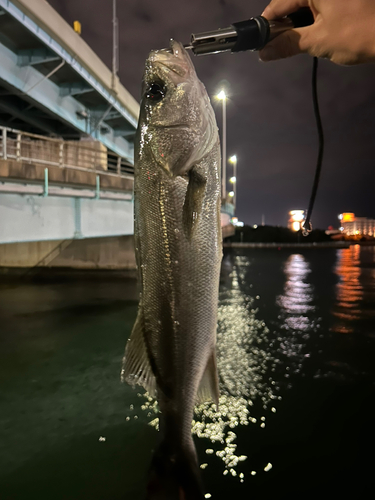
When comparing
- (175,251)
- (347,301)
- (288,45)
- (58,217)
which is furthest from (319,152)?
(347,301)

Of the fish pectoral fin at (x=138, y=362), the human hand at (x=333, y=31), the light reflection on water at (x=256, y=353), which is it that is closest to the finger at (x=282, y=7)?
the human hand at (x=333, y=31)

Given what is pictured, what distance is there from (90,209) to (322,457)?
41.6ft

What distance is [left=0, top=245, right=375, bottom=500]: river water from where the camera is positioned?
4836mm

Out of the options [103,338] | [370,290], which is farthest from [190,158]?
[370,290]

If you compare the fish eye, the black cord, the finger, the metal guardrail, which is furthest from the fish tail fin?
the metal guardrail

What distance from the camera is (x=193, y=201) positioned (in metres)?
1.95

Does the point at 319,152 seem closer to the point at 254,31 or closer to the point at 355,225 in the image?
the point at 254,31

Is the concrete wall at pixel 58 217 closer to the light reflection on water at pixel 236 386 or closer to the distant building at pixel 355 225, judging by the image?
the light reflection on water at pixel 236 386

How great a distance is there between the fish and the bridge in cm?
1041

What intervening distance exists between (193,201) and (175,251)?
302 millimetres

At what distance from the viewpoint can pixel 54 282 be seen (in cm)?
2144

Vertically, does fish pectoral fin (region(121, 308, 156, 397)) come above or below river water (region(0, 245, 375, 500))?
above

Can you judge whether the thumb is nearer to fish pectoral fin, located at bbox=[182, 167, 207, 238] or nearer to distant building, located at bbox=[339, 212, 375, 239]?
fish pectoral fin, located at bbox=[182, 167, 207, 238]

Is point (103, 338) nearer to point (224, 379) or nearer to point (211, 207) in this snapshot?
point (224, 379)
